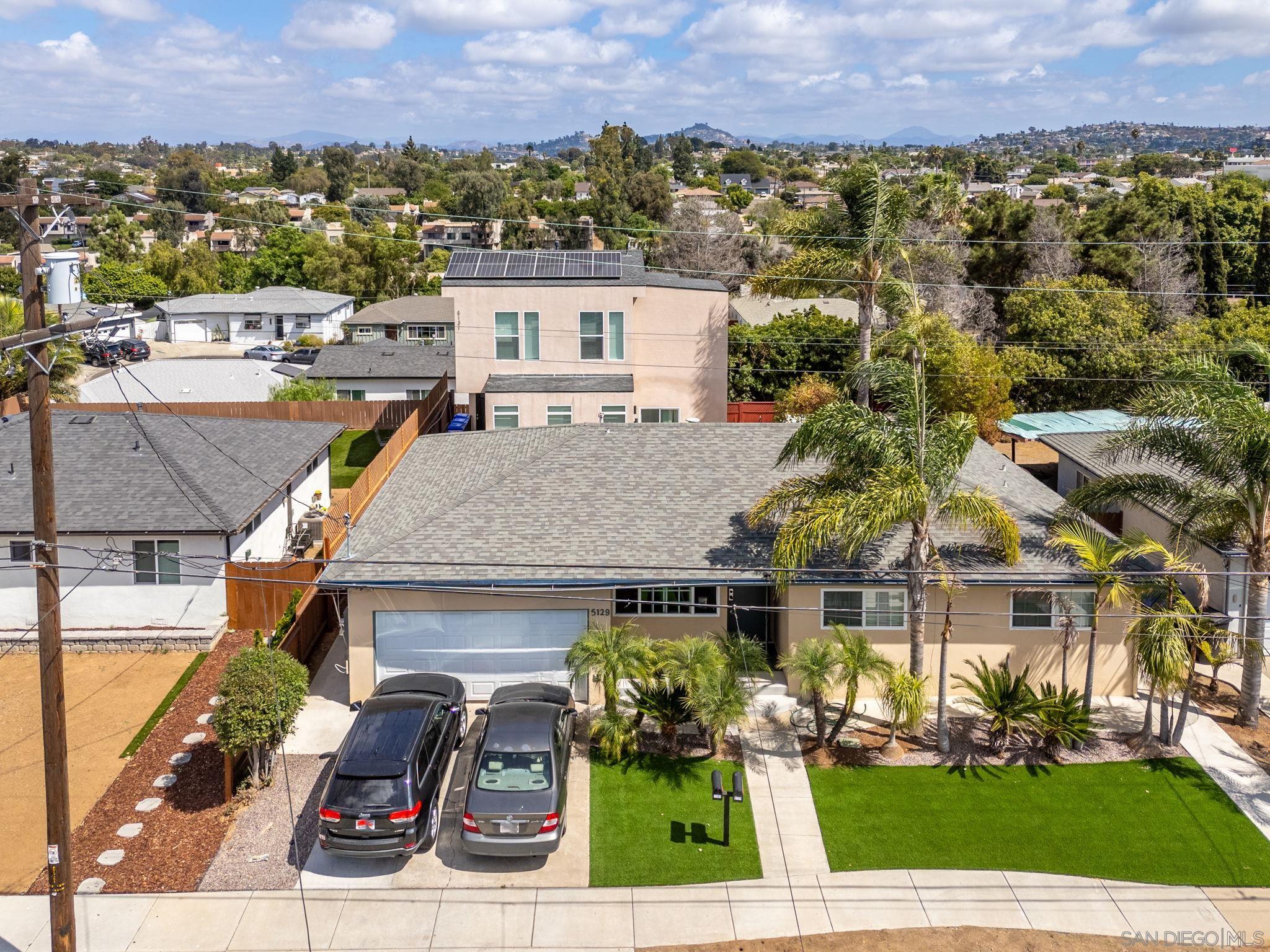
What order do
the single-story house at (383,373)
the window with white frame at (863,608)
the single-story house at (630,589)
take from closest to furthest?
the single-story house at (630,589) → the window with white frame at (863,608) → the single-story house at (383,373)

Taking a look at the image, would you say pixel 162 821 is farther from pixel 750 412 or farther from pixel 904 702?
pixel 750 412

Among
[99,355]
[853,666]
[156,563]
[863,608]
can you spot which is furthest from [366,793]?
[99,355]

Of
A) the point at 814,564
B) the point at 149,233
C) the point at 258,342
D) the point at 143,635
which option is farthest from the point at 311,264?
the point at 814,564

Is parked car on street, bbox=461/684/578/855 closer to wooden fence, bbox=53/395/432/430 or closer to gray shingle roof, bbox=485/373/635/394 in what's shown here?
gray shingle roof, bbox=485/373/635/394

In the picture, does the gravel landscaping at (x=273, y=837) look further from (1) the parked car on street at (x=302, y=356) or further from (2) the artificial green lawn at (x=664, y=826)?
(1) the parked car on street at (x=302, y=356)

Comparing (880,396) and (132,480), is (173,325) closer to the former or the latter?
(132,480)

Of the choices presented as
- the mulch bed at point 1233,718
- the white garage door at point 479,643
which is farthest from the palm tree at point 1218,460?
the white garage door at point 479,643
